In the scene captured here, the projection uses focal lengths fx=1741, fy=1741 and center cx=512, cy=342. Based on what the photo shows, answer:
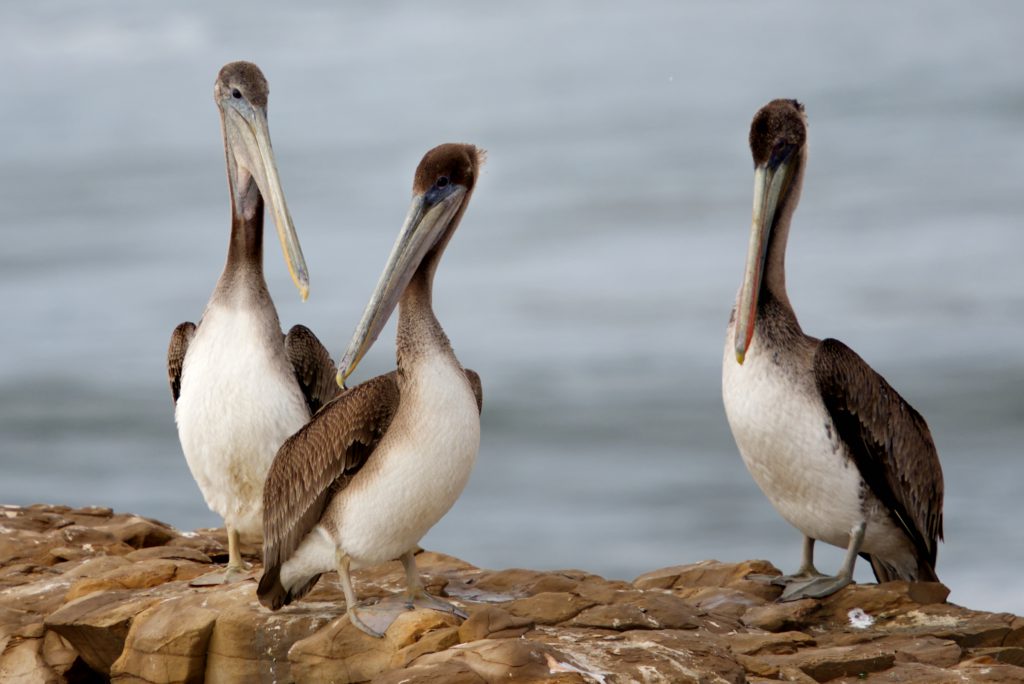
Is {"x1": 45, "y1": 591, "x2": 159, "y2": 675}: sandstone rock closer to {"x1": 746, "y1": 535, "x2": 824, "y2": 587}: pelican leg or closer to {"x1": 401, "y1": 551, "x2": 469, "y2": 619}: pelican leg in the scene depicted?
{"x1": 401, "y1": 551, "x2": 469, "y2": 619}: pelican leg

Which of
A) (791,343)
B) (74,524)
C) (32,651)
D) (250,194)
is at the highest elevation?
(250,194)

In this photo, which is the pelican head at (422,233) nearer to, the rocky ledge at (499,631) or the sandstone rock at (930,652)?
the rocky ledge at (499,631)

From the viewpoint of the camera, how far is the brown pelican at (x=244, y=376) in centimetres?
803

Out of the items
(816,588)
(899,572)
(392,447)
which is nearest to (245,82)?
(392,447)

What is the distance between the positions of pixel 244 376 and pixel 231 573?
91 cm

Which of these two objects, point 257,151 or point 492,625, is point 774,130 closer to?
point 257,151

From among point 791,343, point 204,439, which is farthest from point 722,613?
point 204,439

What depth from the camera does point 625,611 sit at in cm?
715

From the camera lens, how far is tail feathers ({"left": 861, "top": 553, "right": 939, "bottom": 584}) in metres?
8.56

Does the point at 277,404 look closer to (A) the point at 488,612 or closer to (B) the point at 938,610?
(A) the point at 488,612

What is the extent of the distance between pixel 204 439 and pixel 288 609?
45.1 inches

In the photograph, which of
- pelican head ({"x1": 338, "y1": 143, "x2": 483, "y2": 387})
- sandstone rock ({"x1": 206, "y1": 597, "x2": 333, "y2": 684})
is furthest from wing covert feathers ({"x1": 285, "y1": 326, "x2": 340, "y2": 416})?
sandstone rock ({"x1": 206, "y1": 597, "x2": 333, "y2": 684})

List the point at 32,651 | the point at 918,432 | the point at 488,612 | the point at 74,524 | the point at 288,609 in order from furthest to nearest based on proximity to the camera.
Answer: the point at 74,524 → the point at 918,432 → the point at 32,651 → the point at 288,609 → the point at 488,612

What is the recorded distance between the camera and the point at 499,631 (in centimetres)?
666
